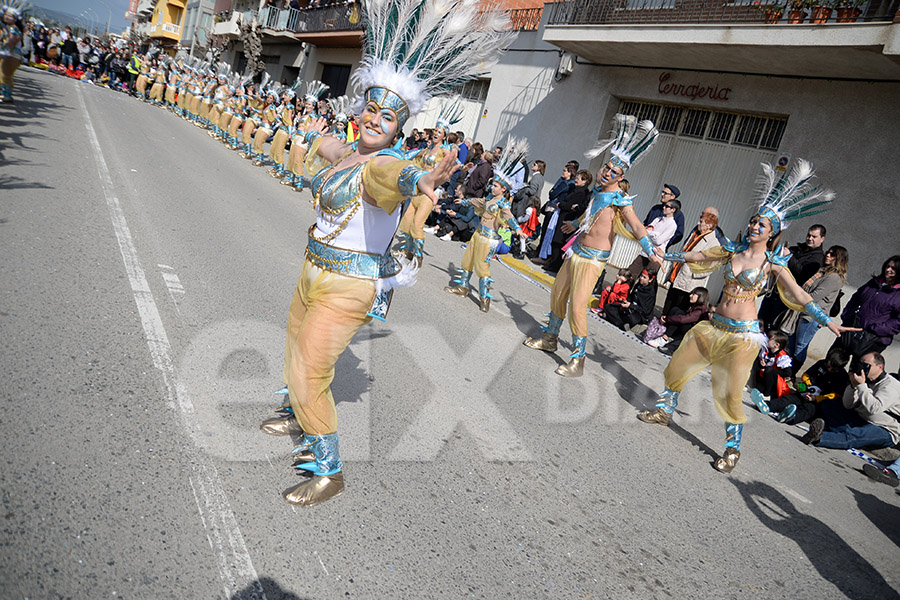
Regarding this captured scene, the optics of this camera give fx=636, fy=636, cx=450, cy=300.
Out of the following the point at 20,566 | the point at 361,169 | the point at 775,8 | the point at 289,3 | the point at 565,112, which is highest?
the point at 289,3

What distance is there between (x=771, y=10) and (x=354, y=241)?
32.9 feet

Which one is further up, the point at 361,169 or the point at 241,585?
the point at 361,169

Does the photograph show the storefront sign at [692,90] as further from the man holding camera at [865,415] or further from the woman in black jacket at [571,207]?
Answer: the man holding camera at [865,415]

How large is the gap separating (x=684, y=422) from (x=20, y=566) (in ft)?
16.3

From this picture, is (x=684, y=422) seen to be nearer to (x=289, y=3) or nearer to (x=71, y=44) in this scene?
(x=289, y=3)

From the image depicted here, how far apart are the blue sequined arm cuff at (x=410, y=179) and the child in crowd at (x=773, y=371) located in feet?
18.4

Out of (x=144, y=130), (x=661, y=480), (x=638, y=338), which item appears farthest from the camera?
(x=144, y=130)

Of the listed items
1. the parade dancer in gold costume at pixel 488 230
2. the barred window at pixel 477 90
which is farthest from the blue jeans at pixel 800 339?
the barred window at pixel 477 90

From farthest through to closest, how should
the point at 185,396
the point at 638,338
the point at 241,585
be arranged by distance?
the point at 638,338
the point at 185,396
the point at 241,585

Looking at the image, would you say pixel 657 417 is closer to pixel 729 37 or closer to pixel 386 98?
pixel 386 98

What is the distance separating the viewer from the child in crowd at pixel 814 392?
21.3 feet

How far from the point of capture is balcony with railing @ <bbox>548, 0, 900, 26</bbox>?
9194mm

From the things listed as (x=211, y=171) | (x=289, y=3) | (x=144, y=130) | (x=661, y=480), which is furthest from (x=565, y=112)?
(x=289, y=3)

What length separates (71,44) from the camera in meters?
31.1
